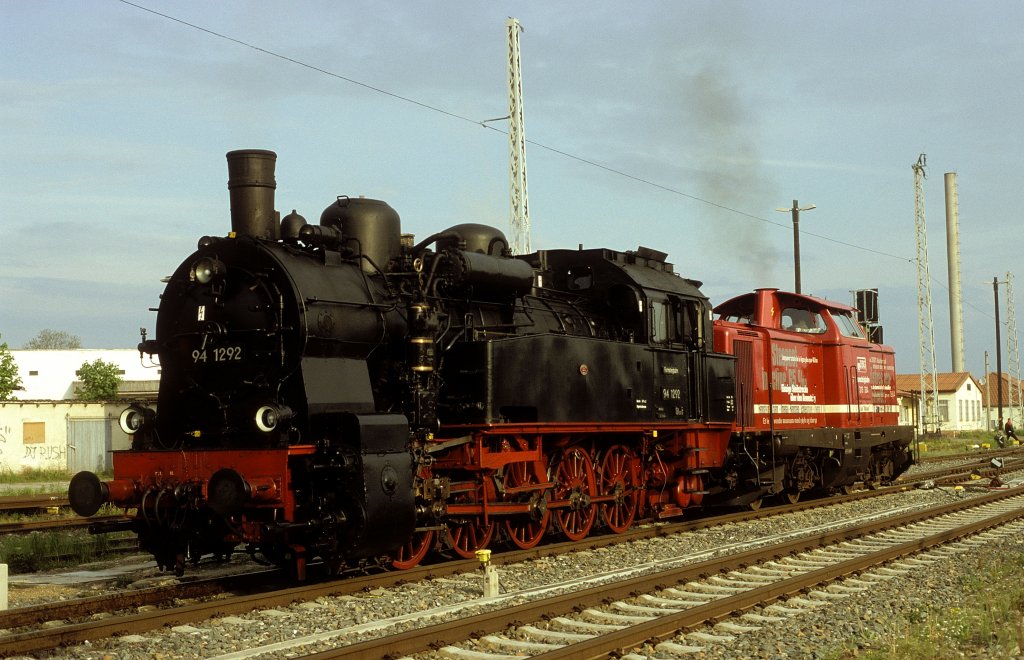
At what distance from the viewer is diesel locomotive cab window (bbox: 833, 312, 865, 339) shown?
65.2 ft

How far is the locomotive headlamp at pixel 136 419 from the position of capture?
10.8m

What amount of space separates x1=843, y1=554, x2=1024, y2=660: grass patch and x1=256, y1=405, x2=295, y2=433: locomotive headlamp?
17.5ft

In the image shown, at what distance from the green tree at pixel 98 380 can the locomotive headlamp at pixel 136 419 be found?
48.3 m

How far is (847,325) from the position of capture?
20266mm

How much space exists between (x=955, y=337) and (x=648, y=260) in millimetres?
54621

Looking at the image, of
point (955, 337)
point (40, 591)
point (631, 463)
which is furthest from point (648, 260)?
point (955, 337)

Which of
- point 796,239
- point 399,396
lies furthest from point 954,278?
point 399,396

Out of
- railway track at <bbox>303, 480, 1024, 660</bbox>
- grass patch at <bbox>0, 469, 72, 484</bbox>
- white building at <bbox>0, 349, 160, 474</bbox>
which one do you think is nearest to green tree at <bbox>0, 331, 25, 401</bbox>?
white building at <bbox>0, 349, 160, 474</bbox>

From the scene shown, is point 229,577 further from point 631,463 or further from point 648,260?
point 648,260

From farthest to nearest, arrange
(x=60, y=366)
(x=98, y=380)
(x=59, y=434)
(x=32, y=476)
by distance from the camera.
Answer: (x=60, y=366), (x=98, y=380), (x=59, y=434), (x=32, y=476)

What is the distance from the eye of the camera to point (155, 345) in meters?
11.1

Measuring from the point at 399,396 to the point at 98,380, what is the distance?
53210mm

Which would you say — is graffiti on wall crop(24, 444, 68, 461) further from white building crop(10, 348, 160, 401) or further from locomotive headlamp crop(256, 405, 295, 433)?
A: white building crop(10, 348, 160, 401)

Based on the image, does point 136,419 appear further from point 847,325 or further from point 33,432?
point 33,432
